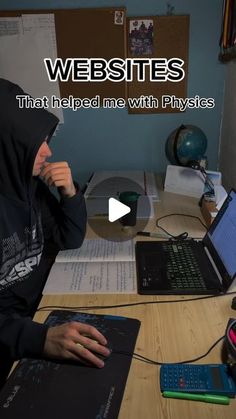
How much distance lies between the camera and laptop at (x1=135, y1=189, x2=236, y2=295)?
100 centimetres

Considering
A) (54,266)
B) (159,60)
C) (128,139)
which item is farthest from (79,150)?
(54,266)

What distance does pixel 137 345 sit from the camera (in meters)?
0.82

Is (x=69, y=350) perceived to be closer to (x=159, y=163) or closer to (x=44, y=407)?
(x=44, y=407)

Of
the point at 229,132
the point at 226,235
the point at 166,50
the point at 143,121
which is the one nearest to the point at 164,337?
the point at 226,235

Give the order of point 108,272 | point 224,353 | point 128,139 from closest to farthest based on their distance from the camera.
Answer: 1. point 224,353
2. point 108,272
3. point 128,139

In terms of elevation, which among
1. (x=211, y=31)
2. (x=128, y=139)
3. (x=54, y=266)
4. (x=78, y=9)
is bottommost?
(x=54, y=266)

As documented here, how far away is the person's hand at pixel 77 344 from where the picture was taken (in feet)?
2.49

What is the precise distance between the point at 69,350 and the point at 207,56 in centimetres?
178

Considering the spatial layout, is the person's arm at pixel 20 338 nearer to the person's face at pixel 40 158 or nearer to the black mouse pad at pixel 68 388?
the black mouse pad at pixel 68 388

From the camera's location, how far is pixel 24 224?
1173 mm

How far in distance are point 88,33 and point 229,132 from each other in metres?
0.94

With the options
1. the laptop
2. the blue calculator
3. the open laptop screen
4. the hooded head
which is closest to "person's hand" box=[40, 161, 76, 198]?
the hooded head

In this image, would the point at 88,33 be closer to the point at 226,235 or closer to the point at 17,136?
the point at 17,136

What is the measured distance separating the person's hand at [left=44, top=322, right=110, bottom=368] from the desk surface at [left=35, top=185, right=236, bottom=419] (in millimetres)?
81
